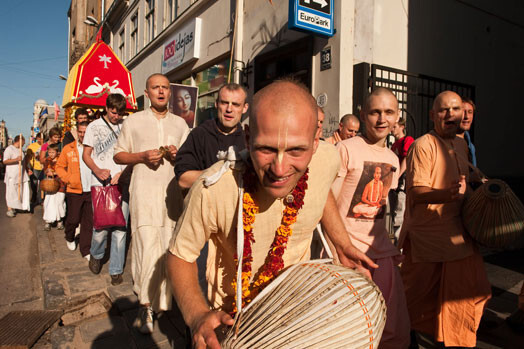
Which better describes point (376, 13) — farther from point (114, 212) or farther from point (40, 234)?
point (40, 234)

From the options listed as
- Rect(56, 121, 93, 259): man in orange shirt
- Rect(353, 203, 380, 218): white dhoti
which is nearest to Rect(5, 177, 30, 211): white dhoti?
Rect(56, 121, 93, 259): man in orange shirt

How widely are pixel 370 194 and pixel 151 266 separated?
6.60 ft

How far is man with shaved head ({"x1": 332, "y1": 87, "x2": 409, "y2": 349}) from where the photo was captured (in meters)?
2.68

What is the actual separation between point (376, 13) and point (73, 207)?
616cm

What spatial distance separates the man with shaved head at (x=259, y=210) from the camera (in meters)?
1.38

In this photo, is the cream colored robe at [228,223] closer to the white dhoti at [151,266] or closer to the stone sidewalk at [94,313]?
the stone sidewalk at [94,313]

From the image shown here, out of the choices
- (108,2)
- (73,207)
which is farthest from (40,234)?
(108,2)

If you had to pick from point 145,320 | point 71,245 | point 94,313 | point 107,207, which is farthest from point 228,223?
point 71,245

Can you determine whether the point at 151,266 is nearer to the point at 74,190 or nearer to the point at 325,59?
the point at 74,190

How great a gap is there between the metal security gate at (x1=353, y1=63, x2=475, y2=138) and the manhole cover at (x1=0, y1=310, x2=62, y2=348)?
17.1ft

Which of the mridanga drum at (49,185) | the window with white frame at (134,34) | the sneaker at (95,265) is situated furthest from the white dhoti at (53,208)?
the window with white frame at (134,34)

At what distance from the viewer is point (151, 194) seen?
3.27 m

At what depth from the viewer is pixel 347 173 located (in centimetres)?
281

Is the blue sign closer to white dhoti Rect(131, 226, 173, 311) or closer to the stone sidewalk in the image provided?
white dhoti Rect(131, 226, 173, 311)
